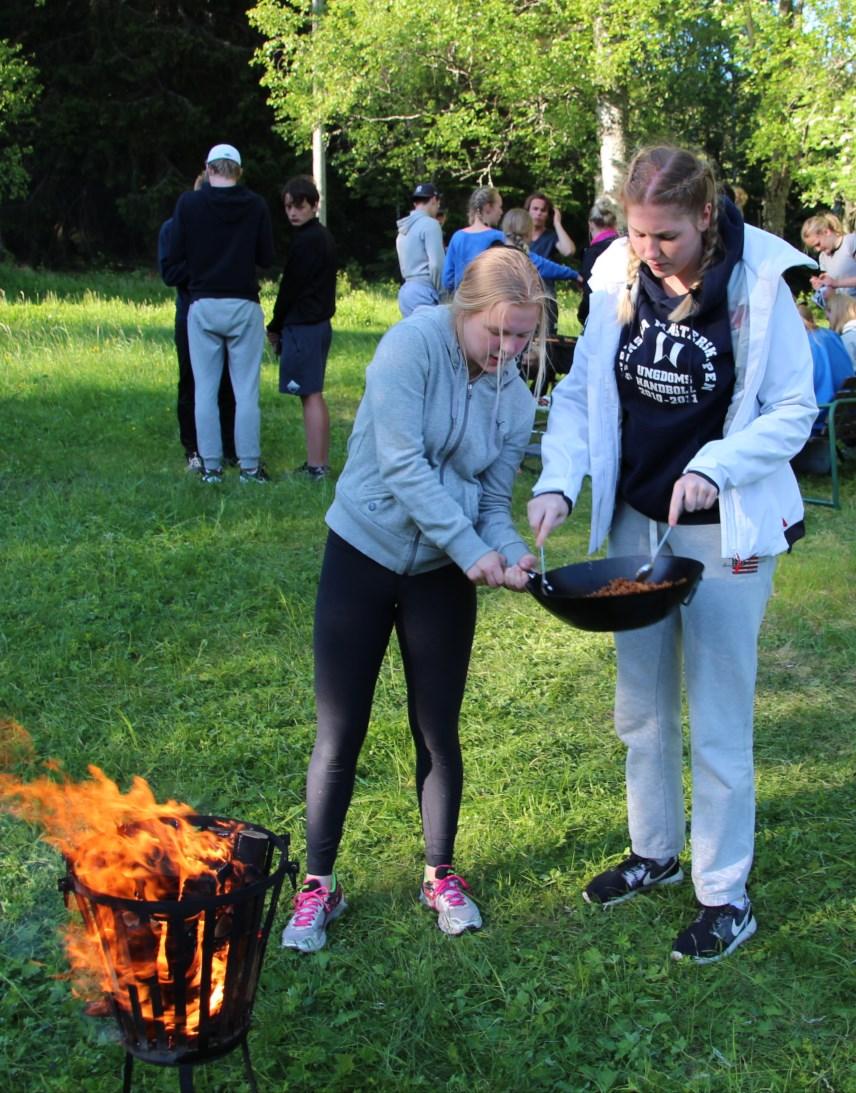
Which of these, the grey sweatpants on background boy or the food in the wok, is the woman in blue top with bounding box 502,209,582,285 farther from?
the food in the wok

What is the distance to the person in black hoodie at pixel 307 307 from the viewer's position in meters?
Answer: 7.02

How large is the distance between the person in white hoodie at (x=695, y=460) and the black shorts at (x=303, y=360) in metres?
4.26

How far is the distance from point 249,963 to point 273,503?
4.65 metres

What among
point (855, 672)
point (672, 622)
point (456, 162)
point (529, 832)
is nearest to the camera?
point (672, 622)

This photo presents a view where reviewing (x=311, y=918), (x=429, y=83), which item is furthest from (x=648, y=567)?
(x=429, y=83)

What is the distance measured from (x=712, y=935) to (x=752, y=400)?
137cm

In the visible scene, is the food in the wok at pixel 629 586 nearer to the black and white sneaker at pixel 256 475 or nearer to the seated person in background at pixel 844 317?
the black and white sneaker at pixel 256 475

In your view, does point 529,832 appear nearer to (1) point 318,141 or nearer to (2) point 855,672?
(2) point 855,672

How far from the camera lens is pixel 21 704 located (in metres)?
4.21

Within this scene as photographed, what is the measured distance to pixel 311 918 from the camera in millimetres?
2977

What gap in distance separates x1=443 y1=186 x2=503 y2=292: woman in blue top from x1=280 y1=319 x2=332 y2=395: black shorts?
4.50 ft

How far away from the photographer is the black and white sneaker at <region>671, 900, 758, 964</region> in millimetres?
2934

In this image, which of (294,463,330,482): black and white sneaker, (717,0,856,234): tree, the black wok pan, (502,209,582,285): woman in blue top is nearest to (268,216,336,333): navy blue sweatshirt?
(294,463,330,482): black and white sneaker

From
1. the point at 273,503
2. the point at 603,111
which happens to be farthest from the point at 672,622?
the point at 603,111
